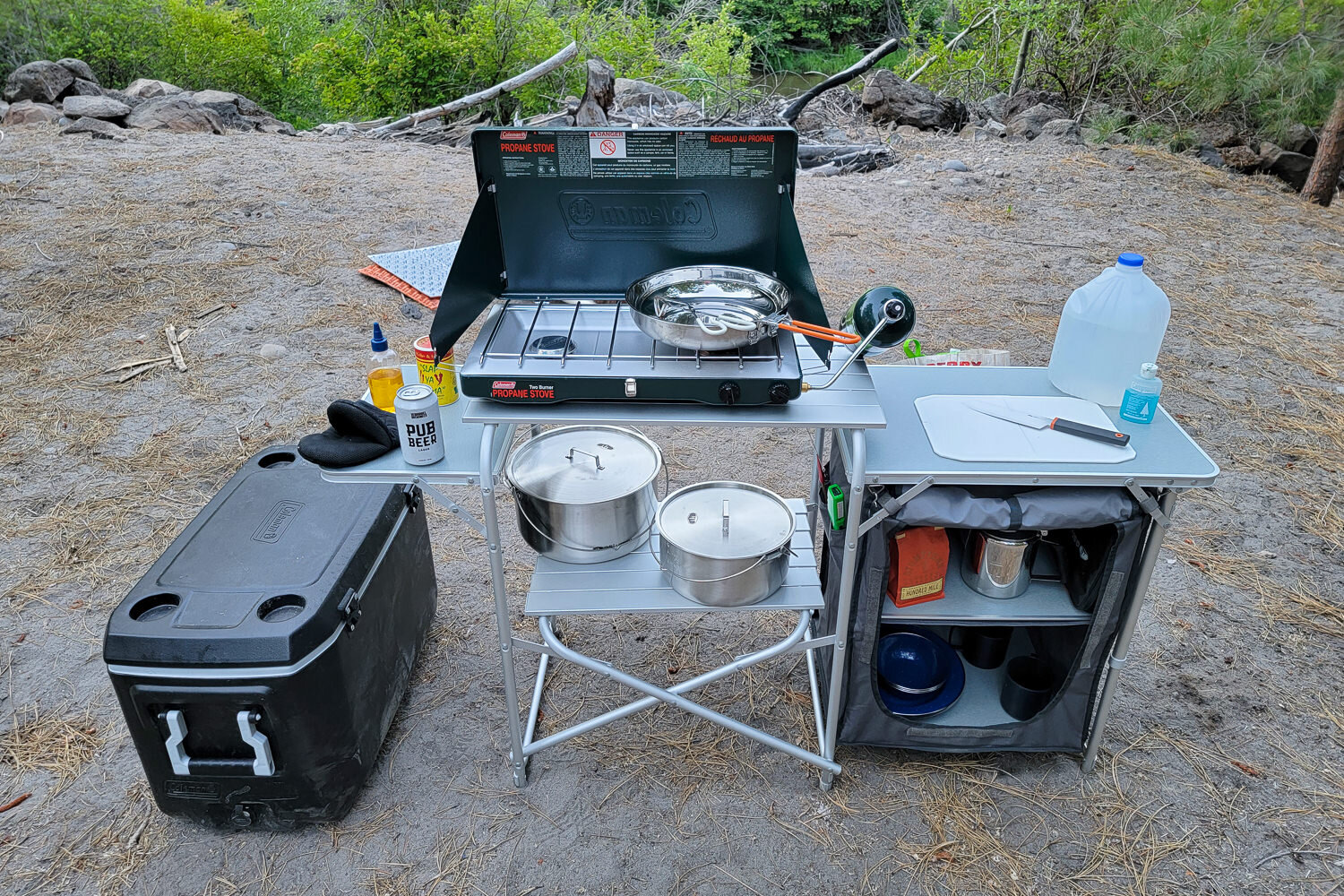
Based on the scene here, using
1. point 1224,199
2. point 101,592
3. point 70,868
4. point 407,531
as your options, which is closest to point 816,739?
point 407,531

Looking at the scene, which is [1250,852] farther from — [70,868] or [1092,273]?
[1092,273]

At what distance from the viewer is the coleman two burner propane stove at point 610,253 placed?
1759 mm

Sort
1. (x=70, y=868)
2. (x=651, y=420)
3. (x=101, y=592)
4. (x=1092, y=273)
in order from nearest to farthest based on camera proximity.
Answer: (x=651, y=420)
(x=70, y=868)
(x=101, y=592)
(x=1092, y=273)

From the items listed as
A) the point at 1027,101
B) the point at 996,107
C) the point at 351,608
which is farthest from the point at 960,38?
the point at 351,608

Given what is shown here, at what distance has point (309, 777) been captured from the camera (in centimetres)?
201

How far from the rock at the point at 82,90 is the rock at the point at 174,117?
1.21m

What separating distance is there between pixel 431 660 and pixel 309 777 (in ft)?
2.23

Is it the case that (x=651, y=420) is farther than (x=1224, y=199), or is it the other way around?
(x=1224, y=199)

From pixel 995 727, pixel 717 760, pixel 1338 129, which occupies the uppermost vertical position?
pixel 1338 129

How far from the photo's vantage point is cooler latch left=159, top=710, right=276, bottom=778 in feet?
6.17

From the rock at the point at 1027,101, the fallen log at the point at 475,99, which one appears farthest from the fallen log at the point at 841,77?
the fallen log at the point at 475,99

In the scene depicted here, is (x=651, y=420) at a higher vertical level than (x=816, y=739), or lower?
higher

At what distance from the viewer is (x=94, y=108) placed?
8172mm

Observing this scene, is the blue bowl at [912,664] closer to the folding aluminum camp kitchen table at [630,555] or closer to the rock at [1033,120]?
the folding aluminum camp kitchen table at [630,555]
